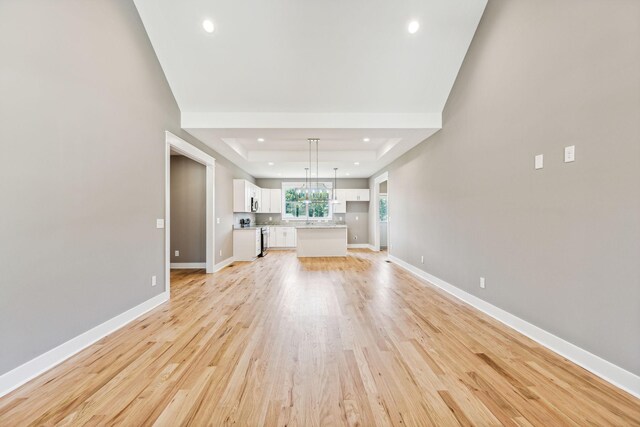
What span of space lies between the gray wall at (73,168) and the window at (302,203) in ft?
21.2

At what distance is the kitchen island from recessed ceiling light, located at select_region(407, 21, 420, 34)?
16.0ft

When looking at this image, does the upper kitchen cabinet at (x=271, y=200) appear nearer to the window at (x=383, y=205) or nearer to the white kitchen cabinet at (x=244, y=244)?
the white kitchen cabinet at (x=244, y=244)

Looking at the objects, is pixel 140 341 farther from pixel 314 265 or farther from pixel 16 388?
pixel 314 265

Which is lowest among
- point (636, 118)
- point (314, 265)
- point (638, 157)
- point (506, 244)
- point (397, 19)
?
point (314, 265)

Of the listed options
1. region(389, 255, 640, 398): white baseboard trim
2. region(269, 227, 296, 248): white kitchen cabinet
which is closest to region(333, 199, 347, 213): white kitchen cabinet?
region(269, 227, 296, 248): white kitchen cabinet

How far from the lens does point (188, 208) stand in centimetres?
594

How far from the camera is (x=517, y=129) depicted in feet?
8.54

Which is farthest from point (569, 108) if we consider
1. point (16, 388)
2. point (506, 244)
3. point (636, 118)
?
point (16, 388)

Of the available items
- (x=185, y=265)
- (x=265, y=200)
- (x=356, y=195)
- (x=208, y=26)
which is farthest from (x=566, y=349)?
(x=265, y=200)

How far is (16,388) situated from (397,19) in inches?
187

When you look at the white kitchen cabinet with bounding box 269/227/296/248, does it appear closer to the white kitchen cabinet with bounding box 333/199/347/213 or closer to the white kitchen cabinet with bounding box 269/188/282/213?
the white kitchen cabinet with bounding box 269/188/282/213

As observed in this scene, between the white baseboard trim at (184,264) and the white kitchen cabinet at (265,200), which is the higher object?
the white kitchen cabinet at (265,200)

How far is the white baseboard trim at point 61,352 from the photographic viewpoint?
1.74 m

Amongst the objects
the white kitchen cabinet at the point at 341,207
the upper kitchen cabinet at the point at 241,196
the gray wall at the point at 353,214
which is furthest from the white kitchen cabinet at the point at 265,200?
the white kitchen cabinet at the point at 341,207
